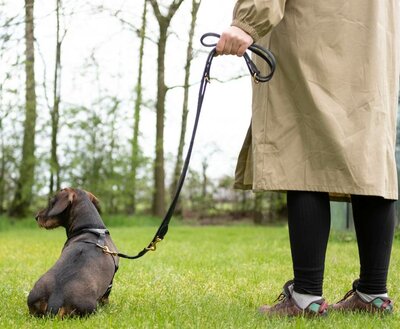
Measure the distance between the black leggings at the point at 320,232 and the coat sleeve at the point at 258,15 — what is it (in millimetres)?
745

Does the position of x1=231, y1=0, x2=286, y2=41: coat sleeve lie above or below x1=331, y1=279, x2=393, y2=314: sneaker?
above

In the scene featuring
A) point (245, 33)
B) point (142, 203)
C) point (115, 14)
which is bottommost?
point (142, 203)

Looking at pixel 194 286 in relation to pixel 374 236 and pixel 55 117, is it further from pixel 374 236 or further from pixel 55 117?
pixel 55 117

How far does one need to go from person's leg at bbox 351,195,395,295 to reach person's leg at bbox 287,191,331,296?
196 mm

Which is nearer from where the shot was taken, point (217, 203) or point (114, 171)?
point (114, 171)

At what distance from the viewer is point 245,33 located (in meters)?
2.87

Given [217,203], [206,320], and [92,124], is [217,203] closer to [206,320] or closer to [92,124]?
[92,124]

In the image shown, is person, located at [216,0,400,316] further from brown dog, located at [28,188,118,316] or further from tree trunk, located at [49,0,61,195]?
tree trunk, located at [49,0,61,195]

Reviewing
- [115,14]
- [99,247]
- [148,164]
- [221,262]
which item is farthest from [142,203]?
[99,247]

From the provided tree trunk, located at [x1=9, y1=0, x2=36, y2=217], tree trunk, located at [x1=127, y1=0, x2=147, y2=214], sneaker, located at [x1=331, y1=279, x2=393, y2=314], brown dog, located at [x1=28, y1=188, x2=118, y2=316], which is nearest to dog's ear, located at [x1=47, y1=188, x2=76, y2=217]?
brown dog, located at [x1=28, y1=188, x2=118, y2=316]

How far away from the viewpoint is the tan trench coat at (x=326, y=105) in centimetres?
292

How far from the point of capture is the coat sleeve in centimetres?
280

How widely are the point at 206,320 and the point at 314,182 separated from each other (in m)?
0.80

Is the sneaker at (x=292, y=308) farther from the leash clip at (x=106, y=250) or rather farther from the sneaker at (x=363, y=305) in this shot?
the leash clip at (x=106, y=250)
